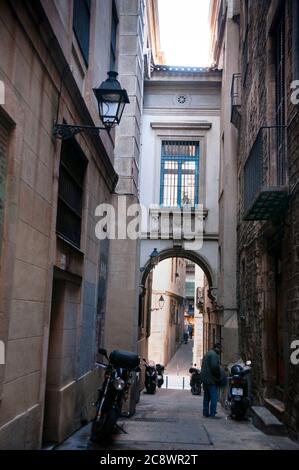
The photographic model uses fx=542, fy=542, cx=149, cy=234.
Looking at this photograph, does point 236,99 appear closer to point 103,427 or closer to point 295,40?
point 295,40

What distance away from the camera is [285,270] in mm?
8078

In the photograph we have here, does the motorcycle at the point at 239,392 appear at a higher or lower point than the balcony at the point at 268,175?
lower

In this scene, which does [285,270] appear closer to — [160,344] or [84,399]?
[84,399]

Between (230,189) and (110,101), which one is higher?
(230,189)

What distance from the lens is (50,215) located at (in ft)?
20.4

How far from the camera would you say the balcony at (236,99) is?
15062mm

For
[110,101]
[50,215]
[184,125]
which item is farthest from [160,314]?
[50,215]

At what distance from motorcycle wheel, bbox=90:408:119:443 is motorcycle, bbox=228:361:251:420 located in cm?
422

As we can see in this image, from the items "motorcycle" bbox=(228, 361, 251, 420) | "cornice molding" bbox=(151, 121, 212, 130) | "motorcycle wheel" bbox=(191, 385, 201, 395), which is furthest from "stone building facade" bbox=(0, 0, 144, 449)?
"motorcycle wheel" bbox=(191, 385, 201, 395)

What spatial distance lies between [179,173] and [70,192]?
504 inches

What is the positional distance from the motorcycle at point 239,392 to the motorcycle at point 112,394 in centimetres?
374

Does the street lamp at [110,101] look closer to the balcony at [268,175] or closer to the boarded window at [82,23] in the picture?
the boarded window at [82,23]

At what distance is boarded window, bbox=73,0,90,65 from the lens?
7.79 metres

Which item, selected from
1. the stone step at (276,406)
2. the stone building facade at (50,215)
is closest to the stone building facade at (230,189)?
the stone building facade at (50,215)
